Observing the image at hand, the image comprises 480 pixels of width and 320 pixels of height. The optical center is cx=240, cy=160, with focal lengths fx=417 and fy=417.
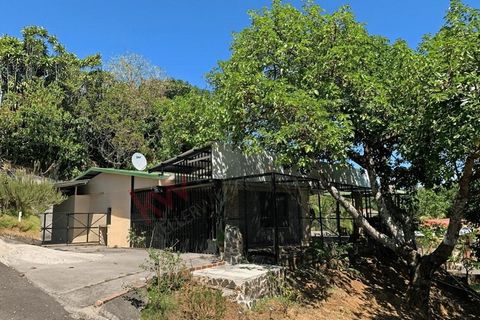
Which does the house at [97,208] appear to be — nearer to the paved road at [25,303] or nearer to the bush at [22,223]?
the bush at [22,223]

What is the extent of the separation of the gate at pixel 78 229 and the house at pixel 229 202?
3.39 meters

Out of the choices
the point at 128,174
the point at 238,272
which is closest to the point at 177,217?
the point at 128,174

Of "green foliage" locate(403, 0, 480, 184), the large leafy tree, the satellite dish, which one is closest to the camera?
"green foliage" locate(403, 0, 480, 184)

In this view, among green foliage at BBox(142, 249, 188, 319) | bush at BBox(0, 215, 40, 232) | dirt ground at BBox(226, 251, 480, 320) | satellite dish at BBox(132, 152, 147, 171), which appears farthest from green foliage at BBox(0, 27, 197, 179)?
green foliage at BBox(142, 249, 188, 319)

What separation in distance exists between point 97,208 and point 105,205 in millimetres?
838

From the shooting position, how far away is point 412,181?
46.6 feet

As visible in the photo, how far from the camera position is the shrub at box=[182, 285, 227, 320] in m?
7.50

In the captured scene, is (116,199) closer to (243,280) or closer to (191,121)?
(191,121)

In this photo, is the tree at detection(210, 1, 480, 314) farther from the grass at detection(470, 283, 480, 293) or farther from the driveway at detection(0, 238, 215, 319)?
the grass at detection(470, 283, 480, 293)

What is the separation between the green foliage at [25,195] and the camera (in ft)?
61.1

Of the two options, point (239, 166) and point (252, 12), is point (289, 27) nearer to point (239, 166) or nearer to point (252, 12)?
point (252, 12)

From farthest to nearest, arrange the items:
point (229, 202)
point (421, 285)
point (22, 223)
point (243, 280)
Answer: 1. point (22, 223)
2. point (229, 202)
3. point (421, 285)
4. point (243, 280)

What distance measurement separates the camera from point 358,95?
10.1 m

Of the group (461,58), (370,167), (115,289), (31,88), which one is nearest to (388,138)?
(370,167)
